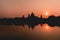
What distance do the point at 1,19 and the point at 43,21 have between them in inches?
1094

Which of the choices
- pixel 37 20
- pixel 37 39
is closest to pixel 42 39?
pixel 37 39


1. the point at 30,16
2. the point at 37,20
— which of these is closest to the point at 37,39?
the point at 30,16

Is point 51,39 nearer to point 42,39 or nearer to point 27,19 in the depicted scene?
point 42,39

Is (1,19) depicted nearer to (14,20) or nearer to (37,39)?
(14,20)

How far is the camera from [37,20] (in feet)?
510

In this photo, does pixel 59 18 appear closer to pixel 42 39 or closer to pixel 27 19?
pixel 27 19

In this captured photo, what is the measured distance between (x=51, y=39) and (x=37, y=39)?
2.90 meters

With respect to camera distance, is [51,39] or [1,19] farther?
[1,19]

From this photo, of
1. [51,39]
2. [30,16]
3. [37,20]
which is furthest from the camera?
[37,20]

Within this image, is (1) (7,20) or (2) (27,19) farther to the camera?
(1) (7,20)

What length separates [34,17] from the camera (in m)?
150

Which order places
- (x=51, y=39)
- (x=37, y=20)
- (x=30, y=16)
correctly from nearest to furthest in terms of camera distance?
(x=51, y=39), (x=30, y=16), (x=37, y=20)

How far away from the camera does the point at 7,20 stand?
162625mm

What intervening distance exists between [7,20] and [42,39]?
114 meters
